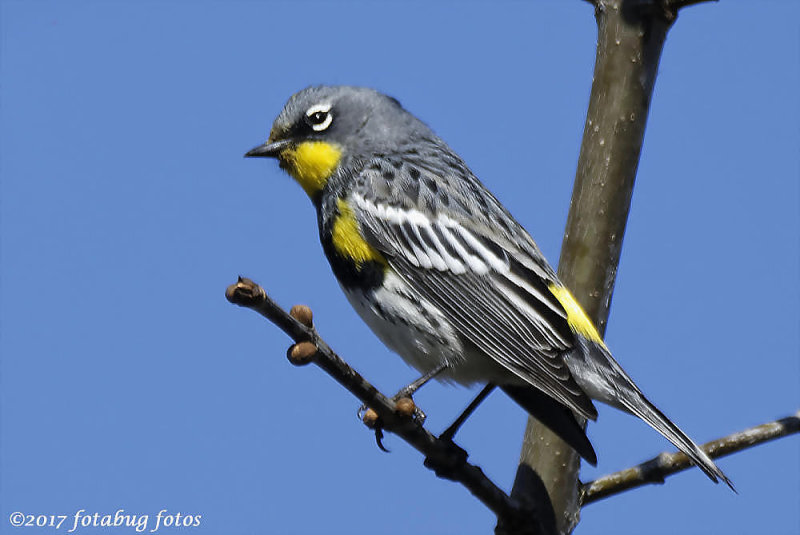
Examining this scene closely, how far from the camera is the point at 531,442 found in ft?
15.0

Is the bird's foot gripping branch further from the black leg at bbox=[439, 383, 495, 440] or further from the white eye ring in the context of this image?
the white eye ring

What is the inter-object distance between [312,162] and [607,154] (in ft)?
6.18

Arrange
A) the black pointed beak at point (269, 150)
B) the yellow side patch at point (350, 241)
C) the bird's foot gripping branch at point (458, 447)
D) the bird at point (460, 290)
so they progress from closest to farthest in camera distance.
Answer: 1. the bird's foot gripping branch at point (458, 447)
2. the bird at point (460, 290)
3. the yellow side patch at point (350, 241)
4. the black pointed beak at point (269, 150)

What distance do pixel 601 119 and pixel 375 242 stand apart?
1314mm

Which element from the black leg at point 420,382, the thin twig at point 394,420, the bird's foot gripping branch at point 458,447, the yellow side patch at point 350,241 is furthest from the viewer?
the yellow side patch at point 350,241

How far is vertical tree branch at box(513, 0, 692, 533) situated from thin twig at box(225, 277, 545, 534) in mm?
430

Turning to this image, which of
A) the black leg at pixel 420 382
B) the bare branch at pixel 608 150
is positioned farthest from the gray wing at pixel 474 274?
the bare branch at pixel 608 150

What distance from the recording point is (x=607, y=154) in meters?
4.24

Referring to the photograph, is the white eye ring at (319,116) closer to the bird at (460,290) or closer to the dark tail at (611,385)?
the bird at (460,290)

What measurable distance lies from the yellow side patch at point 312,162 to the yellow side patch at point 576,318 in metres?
1.60

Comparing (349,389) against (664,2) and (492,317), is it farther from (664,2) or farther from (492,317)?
(664,2)

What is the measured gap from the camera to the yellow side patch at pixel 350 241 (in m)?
4.73

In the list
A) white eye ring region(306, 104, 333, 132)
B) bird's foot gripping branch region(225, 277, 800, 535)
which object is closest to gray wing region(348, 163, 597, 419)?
bird's foot gripping branch region(225, 277, 800, 535)

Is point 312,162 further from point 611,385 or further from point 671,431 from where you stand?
point 671,431
